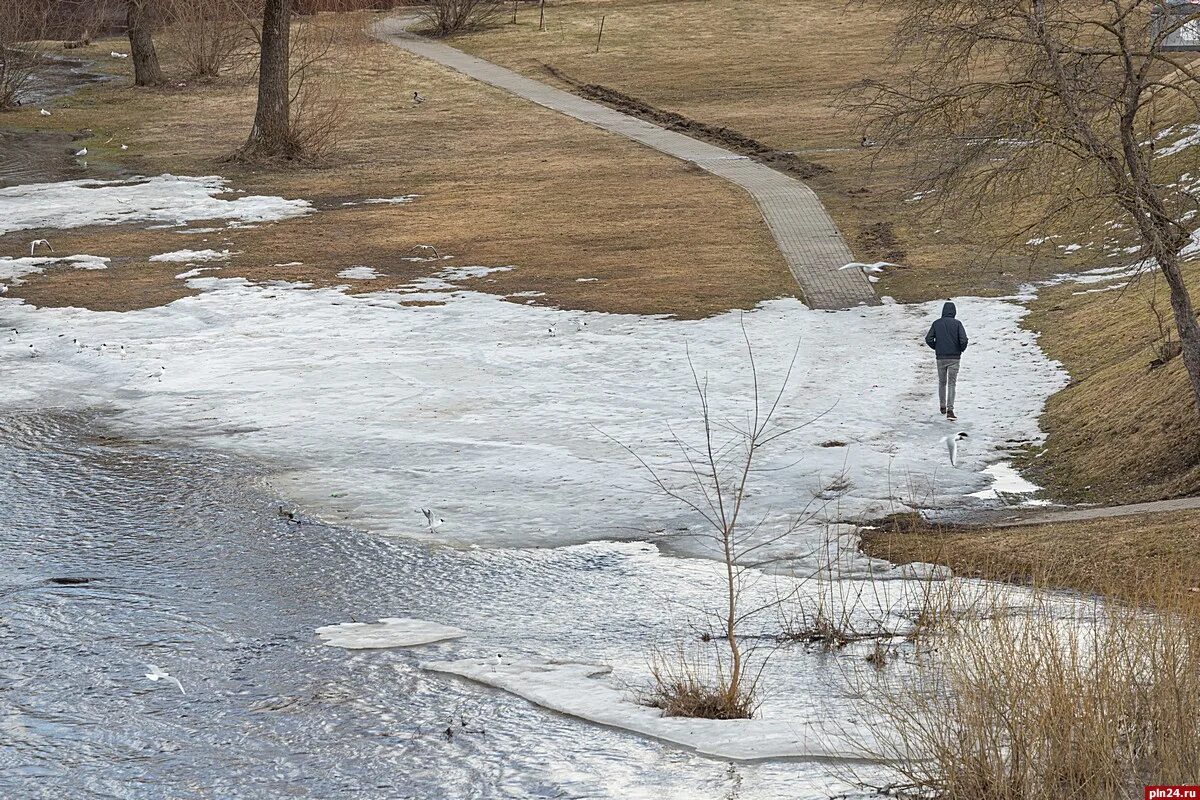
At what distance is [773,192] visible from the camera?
28.8 m

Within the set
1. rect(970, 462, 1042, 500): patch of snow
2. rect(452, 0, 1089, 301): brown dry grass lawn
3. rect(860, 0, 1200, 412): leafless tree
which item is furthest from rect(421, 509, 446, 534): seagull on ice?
rect(452, 0, 1089, 301): brown dry grass lawn

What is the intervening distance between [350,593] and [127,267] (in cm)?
1420

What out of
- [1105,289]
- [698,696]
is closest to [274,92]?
[1105,289]

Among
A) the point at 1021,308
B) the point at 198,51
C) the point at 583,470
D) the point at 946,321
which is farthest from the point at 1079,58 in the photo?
the point at 198,51

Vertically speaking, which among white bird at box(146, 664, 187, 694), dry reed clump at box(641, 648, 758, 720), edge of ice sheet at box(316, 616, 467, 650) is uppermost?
dry reed clump at box(641, 648, 758, 720)

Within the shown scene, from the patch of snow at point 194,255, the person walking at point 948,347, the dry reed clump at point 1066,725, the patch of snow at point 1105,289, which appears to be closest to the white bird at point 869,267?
the patch of snow at point 1105,289

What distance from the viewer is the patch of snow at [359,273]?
22594mm

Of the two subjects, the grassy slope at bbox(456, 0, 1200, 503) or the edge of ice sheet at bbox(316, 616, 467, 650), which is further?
the grassy slope at bbox(456, 0, 1200, 503)

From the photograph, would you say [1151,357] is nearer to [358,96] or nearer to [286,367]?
[286,367]

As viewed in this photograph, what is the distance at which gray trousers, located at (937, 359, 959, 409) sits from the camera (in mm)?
15789

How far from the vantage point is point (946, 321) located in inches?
622

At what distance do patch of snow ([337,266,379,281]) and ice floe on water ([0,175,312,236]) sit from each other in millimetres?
4847

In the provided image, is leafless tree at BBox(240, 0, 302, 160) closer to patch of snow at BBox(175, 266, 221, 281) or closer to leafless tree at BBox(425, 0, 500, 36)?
patch of snow at BBox(175, 266, 221, 281)

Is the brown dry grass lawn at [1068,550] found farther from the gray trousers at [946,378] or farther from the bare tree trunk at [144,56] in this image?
the bare tree trunk at [144,56]
